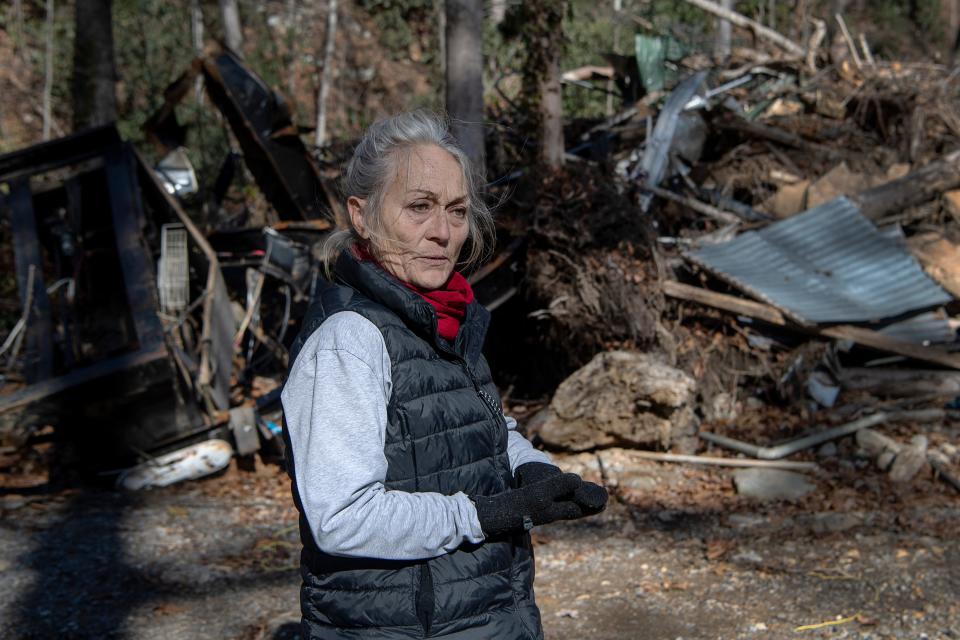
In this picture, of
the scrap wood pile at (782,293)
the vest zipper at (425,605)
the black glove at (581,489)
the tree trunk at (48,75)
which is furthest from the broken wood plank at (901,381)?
the tree trunk at (48,75)

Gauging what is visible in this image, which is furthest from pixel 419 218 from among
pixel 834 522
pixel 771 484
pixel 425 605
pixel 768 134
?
pixel 768 134

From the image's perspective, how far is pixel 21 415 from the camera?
213 inches

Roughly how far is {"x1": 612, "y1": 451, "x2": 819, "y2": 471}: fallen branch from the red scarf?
14.5 feet

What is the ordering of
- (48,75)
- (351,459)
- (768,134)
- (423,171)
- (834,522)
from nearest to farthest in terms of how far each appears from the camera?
(351,459) < (423,171) < (834,522) < (768,134) < (48,75)

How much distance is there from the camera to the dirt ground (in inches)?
157

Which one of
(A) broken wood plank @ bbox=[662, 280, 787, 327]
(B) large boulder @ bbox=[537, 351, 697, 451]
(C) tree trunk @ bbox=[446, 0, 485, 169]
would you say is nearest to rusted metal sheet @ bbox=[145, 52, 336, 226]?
(C) tree trunk @ bbox=[446, 0, 485, 169]

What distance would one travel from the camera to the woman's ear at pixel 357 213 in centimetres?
188

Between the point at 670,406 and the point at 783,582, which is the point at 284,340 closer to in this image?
the point at 670,406

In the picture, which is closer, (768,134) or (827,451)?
(827,451)

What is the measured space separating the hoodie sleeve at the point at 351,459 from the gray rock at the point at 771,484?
435 cm

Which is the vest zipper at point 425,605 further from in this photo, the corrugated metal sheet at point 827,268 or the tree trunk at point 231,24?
the tree trunk at point 231,24

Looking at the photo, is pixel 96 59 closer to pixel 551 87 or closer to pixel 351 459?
pixel 551 87

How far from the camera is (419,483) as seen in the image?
1712 mm

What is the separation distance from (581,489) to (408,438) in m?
0.37
